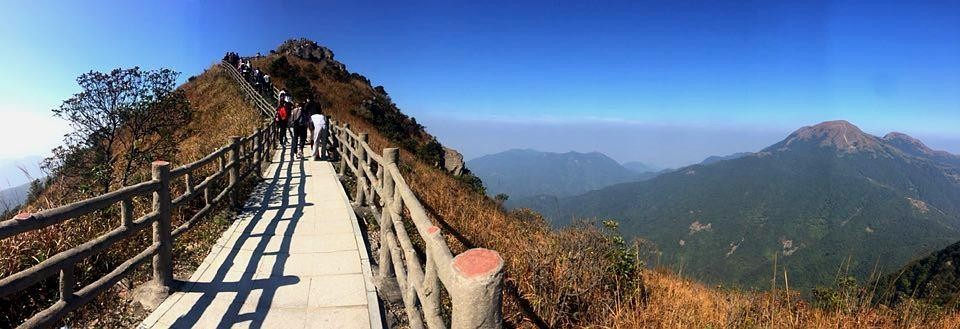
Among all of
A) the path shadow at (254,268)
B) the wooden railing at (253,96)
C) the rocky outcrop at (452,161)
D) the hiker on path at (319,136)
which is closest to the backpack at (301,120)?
the hiker on path at (319,136)

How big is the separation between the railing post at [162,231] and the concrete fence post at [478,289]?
3657 mm

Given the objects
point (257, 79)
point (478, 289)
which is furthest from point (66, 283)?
point (257, 79)

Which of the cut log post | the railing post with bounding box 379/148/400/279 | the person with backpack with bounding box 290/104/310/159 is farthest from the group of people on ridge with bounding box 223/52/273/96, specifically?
the cut log post

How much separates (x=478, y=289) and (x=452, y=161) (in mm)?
24112

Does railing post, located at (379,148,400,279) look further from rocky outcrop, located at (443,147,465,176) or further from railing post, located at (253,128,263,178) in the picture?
rocky outcrop, located at (443,147,465,176)

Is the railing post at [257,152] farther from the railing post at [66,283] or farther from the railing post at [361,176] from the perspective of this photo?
the railing post at [66,283]

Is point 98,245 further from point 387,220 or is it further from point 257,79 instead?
point 257,79

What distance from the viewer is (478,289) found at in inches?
68.1

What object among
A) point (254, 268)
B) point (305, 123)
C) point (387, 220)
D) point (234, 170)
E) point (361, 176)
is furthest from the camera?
point (305, 123)

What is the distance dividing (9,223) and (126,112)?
1666 cm

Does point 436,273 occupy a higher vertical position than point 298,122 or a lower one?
lower

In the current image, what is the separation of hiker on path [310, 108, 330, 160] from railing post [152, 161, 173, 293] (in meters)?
8.65

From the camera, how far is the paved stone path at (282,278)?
372 centimetres

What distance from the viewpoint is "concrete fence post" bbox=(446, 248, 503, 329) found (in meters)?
1.72
